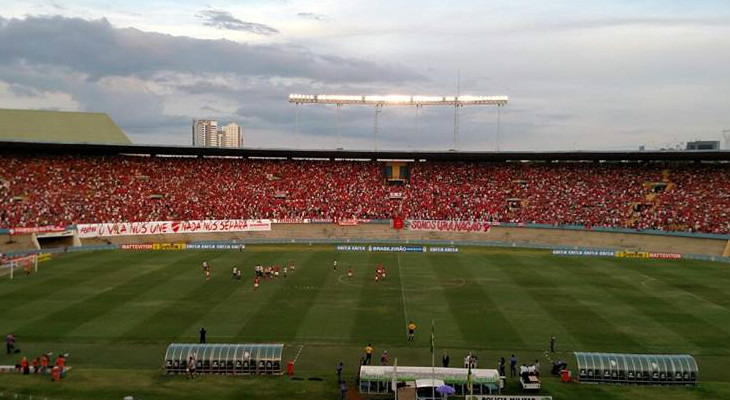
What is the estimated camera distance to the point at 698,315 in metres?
41.0

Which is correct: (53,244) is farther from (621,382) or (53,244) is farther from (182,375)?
(621,382)

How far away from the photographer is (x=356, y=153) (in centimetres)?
9538

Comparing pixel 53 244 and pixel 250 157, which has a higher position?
pixel 250 157

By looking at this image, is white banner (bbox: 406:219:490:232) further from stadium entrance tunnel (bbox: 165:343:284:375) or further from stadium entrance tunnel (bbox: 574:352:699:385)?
stadium entrance tunnel (bbox: 165:343:284:375)

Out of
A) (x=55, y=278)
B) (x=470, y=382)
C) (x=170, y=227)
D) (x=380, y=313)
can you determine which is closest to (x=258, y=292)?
(x=380, y=313)

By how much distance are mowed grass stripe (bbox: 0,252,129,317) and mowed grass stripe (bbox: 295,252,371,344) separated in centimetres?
1937

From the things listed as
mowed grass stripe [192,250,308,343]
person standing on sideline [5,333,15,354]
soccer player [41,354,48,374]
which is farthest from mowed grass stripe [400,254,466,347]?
person standing on sideline [5,333,15,354]

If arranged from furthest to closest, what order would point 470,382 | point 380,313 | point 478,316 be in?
point 380,313, point 478,316, point 470,382

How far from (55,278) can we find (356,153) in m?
52.1

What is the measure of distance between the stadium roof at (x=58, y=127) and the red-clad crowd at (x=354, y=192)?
13560 millimetres

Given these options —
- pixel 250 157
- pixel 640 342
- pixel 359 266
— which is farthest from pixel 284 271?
pixel 250 157

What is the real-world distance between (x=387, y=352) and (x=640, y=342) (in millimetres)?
14409

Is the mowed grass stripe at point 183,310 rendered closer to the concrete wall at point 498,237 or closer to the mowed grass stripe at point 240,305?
the mowed grass stripe at point 240,305

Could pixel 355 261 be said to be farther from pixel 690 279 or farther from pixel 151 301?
pixel 690 279
